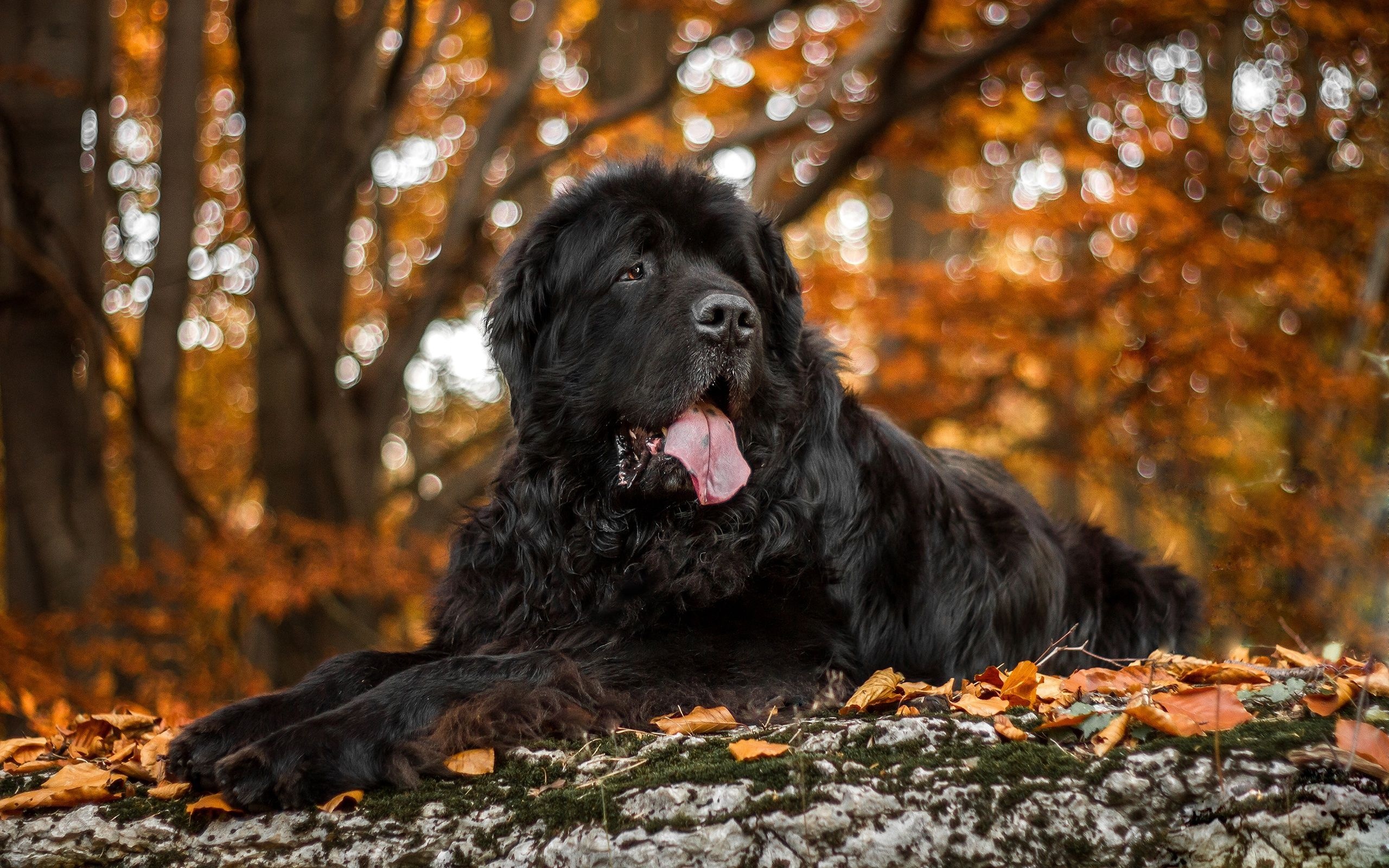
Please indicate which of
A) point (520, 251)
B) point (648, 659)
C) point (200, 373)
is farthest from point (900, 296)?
point (200, 373)

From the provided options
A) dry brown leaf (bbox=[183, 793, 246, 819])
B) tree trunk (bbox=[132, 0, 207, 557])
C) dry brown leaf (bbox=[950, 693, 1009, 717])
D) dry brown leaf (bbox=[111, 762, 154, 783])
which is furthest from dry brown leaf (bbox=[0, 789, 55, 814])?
tree trunk (bbox=[132, 0, 207, 557])

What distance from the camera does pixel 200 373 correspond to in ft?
56.6

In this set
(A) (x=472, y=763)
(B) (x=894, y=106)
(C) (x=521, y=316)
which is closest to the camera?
(A) (x=472, y=763)

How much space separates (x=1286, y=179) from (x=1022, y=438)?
15.3ft

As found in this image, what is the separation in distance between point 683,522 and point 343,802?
4.65 feet

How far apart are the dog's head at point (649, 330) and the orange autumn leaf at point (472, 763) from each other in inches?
43.3

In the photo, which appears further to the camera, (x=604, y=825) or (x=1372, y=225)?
(x=1372, y=225)

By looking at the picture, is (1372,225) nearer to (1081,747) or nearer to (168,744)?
(1081,747)

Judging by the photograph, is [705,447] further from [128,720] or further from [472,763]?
[128,720]

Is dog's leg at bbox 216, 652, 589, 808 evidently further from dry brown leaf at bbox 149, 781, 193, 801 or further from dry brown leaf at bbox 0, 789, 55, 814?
dry brown leaf at bbox 0, 789, 55, 814

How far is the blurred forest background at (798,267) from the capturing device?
7.97 metres

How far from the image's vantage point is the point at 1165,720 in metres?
2.72

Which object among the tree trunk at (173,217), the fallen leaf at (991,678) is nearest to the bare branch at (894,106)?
the tree trunk at (173,217)

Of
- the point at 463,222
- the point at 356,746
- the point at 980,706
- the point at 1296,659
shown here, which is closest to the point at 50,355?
the point at 463,222
